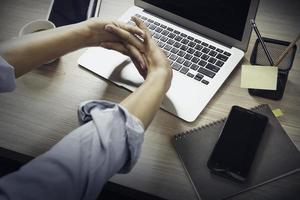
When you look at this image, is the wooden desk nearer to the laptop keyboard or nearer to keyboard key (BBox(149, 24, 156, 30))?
the laptop keyboard

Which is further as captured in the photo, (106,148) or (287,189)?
(287,189)

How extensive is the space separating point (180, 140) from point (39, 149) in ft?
1.02

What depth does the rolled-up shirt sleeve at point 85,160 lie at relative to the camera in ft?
1.84

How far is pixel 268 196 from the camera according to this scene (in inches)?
27.8

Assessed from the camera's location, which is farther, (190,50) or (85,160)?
(190,50)

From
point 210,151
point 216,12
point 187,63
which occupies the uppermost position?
point 216,12

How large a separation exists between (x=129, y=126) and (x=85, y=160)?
0.10 m

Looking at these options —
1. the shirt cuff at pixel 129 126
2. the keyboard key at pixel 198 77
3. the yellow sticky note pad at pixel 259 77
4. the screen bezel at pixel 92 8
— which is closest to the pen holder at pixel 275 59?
the yellow sticky note pad at pixel 259 77

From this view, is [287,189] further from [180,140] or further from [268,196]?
[180,140]

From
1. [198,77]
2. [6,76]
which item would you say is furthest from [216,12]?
[6,76]

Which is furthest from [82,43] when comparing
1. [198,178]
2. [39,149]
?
[198,178]

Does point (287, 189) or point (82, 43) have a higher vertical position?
point (82, 43)

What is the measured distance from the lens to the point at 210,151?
0.76m

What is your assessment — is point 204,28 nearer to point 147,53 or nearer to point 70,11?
point 147,53
